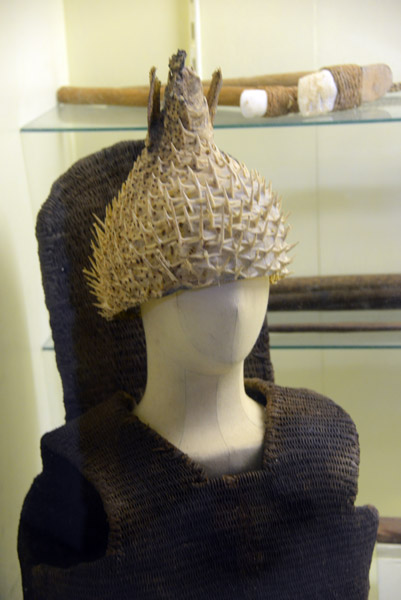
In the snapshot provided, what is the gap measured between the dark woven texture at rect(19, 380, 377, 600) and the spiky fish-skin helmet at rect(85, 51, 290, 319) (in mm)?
196

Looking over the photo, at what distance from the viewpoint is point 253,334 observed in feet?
2.72

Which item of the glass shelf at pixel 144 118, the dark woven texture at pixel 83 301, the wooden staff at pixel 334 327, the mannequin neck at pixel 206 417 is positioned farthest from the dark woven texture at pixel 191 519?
the glass shelf at pixel 144 118

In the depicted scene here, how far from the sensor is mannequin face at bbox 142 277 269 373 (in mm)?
789

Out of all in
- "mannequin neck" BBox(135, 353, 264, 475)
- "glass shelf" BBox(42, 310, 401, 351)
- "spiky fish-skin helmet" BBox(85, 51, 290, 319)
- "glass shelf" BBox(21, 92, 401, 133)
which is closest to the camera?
"spiky fish-skin helmet" BBox(85, 51, 290, 319)

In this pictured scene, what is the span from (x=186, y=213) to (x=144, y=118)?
0.31 m

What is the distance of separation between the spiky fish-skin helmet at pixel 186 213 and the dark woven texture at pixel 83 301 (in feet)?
0.70

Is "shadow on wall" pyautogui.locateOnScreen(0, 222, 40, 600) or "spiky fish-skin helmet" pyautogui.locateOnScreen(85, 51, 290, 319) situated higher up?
"spiky fish-skin helmet" pyautogui.locateOnScreen(85, 51, 290, 319)

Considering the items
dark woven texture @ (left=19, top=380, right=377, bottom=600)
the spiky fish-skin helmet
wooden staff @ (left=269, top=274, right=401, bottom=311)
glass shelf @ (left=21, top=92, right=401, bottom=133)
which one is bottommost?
dark woven texture @ (left=19, top=380, right=377, bottom=600)

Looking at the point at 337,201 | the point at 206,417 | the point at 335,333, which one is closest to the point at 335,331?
the point at 335,333

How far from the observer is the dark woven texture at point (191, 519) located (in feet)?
2.68

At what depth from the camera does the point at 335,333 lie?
1164 millimetres

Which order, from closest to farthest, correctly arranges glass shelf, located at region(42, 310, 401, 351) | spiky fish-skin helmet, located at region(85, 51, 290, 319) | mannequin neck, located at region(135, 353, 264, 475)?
spiky fish-skin helmet, located at region(85, 51, 290, 319)
mannequin neck, located at region(135, 353, 264, 475)
glass shelf, located at region(42, 310, 401, 351)

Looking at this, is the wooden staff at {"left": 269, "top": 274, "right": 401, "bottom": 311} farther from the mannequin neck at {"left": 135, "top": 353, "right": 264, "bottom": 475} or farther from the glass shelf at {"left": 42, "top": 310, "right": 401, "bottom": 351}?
the mannequin neck at {"left": 135, "top": 353, "right": 264, "bottom": 475}

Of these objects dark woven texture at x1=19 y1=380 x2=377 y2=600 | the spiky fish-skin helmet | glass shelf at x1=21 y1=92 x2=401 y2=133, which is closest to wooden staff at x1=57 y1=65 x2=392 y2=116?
glass shelf at x1=21 y1=92 x2=401 y2=133
